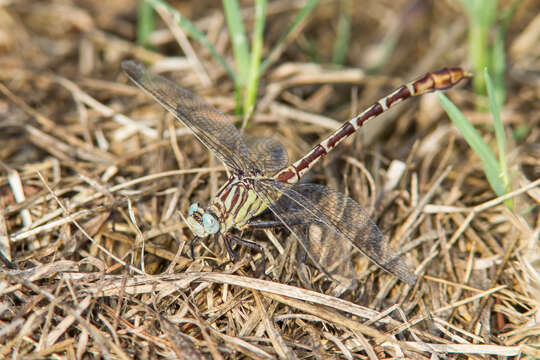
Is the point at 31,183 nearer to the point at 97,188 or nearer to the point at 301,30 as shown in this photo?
the point at 97,188

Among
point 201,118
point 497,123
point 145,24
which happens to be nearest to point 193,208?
point 201,118

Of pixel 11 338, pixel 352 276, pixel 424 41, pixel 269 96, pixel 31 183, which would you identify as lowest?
pixel 11 338

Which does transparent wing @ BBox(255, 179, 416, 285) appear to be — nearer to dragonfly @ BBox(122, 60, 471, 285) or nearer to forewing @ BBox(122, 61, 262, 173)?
dragonfly @ BBox(122, 60, 471, 285)

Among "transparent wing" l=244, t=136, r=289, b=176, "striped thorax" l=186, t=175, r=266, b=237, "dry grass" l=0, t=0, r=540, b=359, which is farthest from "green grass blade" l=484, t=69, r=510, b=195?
"striped thorax" l=186, t=175, r=266, b=237

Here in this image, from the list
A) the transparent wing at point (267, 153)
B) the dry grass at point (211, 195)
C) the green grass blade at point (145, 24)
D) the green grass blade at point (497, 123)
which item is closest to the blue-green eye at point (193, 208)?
the dry grass at point (211, 195)

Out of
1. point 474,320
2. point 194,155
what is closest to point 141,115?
point 194,155
